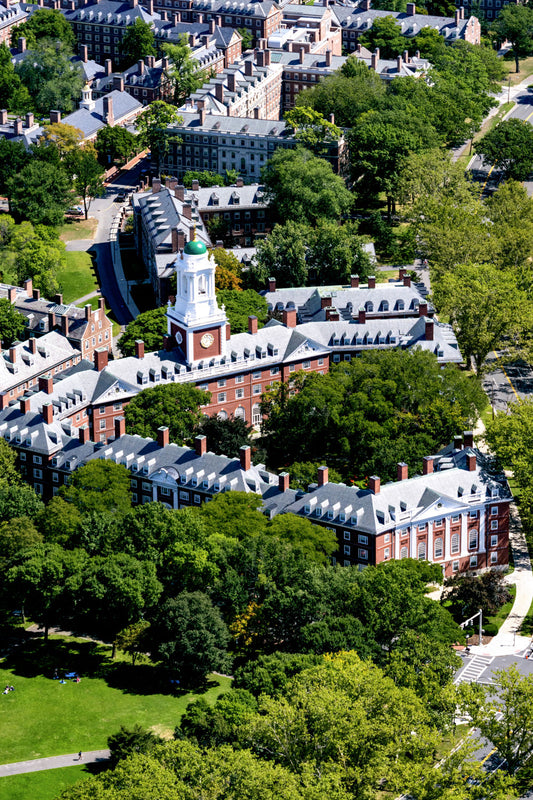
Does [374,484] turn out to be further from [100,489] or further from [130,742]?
[130,742]

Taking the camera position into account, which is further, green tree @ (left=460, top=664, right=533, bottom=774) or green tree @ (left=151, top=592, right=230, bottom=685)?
green tree @ (left=151, top=592, right=230, bottom=685)

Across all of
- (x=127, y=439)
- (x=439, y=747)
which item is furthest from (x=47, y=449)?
(x=439, y=747)

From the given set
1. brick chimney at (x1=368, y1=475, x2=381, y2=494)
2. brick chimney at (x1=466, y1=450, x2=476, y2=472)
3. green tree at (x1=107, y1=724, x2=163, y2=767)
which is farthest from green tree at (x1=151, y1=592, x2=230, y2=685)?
brick chimney at (x1=466, y1=450, x2=476, y2=472)

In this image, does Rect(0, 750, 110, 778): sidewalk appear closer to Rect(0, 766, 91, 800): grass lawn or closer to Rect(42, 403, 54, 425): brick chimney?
Rect(0, 766, 91, 800): grass lawn

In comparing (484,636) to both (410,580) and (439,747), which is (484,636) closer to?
(410,580)

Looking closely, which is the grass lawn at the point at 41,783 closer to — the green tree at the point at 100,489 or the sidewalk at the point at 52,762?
the sidewalk at the point at 52,762

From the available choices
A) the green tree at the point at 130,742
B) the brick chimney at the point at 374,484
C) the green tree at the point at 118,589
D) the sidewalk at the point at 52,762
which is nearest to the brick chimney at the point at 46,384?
the green tree at the point at 118,589
